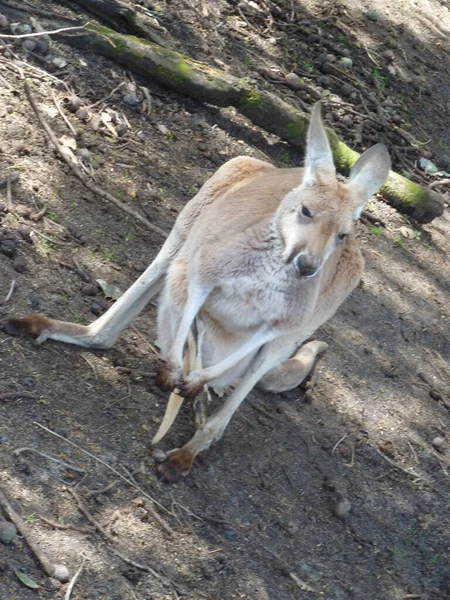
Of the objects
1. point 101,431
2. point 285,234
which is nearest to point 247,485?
point 101,431

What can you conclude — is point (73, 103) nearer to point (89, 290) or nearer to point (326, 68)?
point (89, 290)

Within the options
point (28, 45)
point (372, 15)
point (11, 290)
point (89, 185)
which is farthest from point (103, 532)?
point (372, 15)

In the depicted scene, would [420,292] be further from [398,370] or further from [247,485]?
[247,485]

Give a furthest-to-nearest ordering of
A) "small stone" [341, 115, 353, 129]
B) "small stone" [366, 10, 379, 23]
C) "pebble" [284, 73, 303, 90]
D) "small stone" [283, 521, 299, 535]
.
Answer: "small stone" [366, 10, 379, 23], "small stone" [341, 115, 353, 129], "pebble" [284, 73, 303, 90], "small stone" [283, 521, 299, 535]

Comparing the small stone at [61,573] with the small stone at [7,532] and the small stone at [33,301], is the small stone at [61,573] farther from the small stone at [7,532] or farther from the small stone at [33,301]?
the small stone at [33,301]

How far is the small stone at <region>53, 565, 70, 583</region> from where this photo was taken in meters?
2.78

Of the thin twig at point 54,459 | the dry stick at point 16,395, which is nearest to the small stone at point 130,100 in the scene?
the dry stick at point 16,395

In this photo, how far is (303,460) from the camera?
4.04 meters

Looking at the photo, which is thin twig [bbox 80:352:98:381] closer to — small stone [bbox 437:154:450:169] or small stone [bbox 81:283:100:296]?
small stone [bbox 81:283:100:296]

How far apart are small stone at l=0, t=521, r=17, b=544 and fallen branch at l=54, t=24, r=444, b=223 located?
319 centimetres

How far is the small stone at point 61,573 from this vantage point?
9.11 ft

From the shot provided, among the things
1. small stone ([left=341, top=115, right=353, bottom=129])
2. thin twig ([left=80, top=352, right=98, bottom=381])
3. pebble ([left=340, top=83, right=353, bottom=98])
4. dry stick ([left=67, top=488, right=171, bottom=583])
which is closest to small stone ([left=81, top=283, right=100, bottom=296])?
thin twig ([left=80, top=352, right=98, bottom=381])

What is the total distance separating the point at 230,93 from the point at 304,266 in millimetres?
2498

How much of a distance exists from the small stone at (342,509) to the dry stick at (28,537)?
144 centimetres
